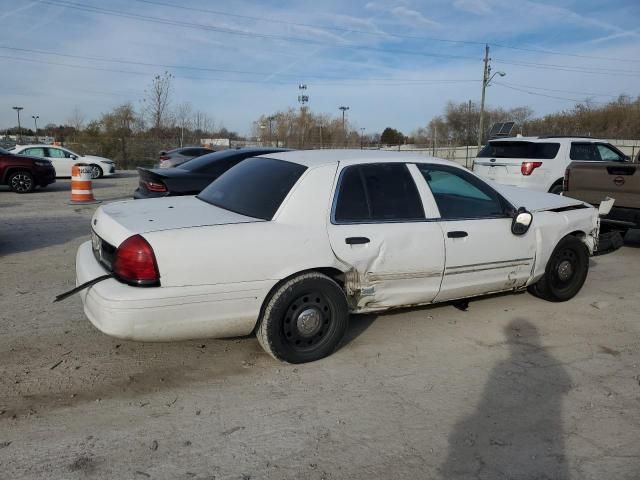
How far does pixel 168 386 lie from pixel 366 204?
6.42 ft

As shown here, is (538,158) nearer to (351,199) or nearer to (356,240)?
(351,199)

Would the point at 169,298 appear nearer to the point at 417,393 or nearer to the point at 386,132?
the point at 417,393

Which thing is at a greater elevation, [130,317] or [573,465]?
[130,317]

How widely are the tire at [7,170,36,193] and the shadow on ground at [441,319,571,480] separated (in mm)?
14677

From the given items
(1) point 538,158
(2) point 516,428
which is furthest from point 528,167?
(2) point 516,428

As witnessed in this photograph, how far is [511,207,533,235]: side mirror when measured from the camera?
4.73m

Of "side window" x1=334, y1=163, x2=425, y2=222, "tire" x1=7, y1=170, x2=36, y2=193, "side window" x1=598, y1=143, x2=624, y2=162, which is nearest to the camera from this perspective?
"side window" x1=334, y1=163, x2=425, y2=222

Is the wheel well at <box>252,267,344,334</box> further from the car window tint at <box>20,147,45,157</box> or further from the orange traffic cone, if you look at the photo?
the car window tint at <box>20,147,45,157</box>

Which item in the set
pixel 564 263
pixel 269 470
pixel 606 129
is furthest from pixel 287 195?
pixel 606 129

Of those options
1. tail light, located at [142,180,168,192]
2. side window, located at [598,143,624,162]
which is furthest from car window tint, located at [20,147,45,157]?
side window, located at [598,143,624,162]

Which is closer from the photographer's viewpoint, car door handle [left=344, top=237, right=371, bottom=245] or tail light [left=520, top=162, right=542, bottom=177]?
car door handle [left=344, top=237, right=371, bottom=245]

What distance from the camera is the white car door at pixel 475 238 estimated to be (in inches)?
175

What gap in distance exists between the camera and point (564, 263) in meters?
5.51

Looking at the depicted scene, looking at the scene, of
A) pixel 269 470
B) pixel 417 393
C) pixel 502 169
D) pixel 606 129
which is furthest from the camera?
pixel 606 129
